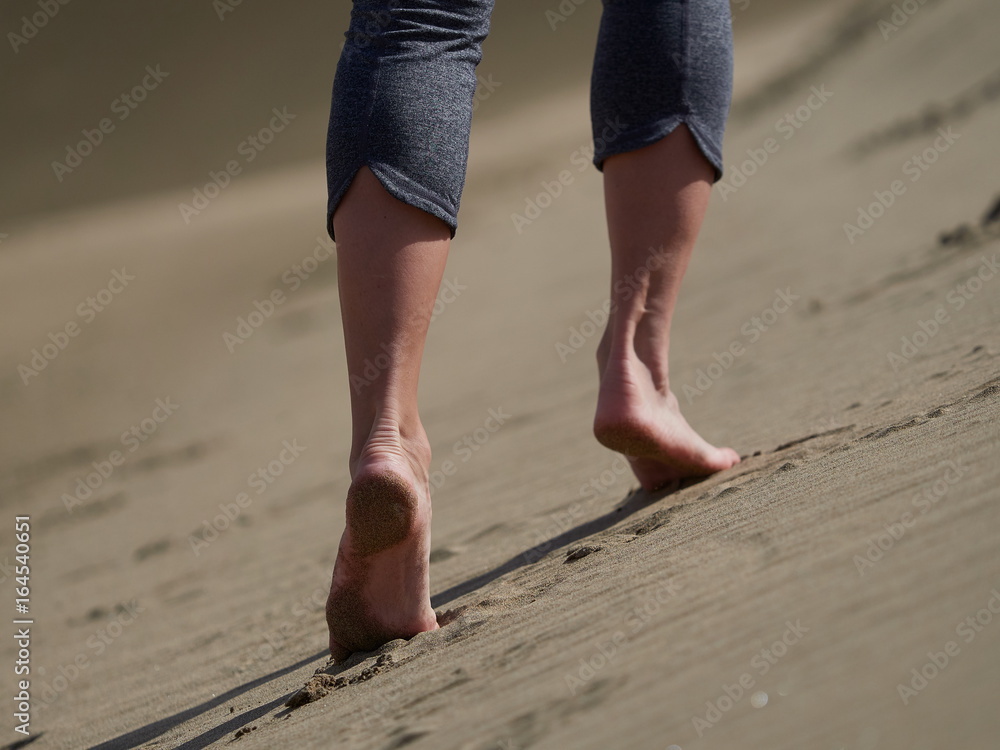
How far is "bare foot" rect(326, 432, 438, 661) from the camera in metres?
1.38

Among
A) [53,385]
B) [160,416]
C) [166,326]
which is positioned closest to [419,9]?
[160,416]

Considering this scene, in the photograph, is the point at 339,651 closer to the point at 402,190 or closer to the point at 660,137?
the point at 402,190

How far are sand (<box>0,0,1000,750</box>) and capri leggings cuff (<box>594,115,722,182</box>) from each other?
1.79 feet

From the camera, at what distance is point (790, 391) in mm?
2672

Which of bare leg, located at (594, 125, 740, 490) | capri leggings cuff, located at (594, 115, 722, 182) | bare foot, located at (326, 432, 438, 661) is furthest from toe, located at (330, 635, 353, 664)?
capri leggings cuff, located at (594, 115, 722, 182)

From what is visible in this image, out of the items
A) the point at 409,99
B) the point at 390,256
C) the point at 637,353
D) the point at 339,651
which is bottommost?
the point at 339,651

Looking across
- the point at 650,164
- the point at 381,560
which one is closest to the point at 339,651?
the point at 381,560

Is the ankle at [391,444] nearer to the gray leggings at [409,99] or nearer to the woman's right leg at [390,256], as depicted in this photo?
the woman's right leg at [390,256]

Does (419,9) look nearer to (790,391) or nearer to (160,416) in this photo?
(790,391)

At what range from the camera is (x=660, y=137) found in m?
1.72

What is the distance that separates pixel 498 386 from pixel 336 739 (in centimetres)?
308

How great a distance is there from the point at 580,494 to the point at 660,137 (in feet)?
3.27

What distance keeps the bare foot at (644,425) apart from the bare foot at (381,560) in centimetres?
39

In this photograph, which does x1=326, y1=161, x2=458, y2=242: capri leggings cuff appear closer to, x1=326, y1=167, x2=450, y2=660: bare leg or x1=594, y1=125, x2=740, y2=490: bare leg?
x1=326, y1=167, x2=450, y2=660: bare leg
